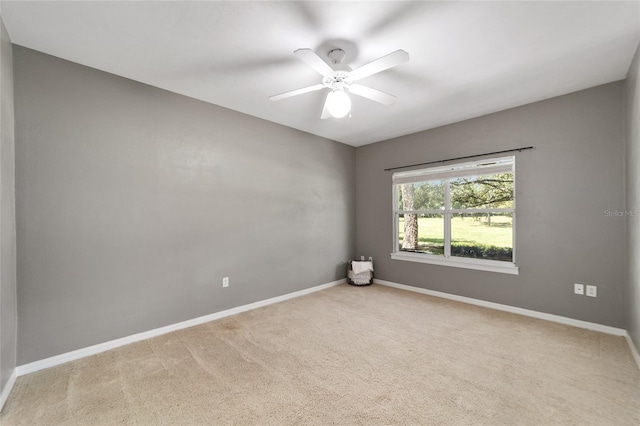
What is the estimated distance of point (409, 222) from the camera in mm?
4492

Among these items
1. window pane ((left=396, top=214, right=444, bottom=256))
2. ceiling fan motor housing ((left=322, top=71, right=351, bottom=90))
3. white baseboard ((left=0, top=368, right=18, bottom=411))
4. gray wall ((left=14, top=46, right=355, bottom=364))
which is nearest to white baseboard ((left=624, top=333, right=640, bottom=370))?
window pane ((left=396, top=214, right=444, bottom=256))

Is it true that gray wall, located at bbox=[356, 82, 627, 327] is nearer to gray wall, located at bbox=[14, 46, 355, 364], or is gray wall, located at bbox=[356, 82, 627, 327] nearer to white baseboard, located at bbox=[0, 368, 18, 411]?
gray wall, located at bbox=[14, 46, 355, 364]

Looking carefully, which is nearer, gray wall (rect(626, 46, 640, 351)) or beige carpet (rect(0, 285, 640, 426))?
beige carpet (rect(0, 285, 640, 426))

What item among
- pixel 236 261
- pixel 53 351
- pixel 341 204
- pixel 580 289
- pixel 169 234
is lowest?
pixel 53 351

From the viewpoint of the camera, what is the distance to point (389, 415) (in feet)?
5.31

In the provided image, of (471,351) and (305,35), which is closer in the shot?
(305,35)

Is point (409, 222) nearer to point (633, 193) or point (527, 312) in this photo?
point (527, 312)

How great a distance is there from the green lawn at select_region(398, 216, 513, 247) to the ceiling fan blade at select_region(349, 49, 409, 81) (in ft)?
8.76

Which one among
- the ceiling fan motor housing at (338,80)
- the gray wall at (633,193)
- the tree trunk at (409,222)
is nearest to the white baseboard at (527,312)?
the gray wall at (633,193)

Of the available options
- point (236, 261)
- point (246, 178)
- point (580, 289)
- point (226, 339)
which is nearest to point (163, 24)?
point (246, 178)

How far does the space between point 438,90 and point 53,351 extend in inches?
168

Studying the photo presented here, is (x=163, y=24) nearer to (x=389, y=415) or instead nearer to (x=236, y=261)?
(x=236, y=261)

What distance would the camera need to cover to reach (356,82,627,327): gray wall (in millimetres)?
2723

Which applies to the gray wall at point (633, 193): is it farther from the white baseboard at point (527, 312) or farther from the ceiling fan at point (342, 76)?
the ceiling fan at point (342, 76)
